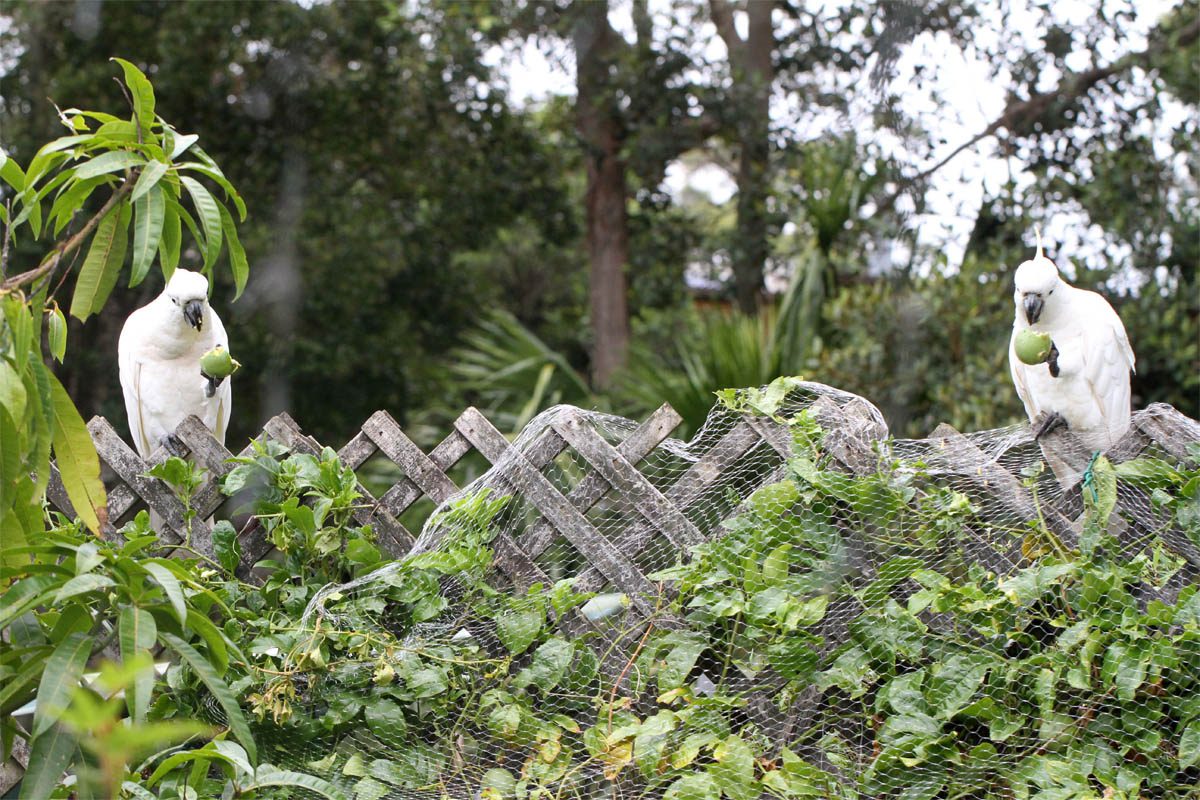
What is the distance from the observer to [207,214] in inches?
59.7

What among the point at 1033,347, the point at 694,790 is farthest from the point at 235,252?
the point at 1033,347

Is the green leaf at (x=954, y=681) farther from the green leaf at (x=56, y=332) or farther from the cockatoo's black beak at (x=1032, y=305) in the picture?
the green leaf at (x=56, y=332)

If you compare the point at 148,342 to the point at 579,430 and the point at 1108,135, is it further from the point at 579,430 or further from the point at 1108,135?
the point at 1108,135

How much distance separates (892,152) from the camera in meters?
5.24

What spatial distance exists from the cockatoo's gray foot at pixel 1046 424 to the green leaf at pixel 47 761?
1.53m

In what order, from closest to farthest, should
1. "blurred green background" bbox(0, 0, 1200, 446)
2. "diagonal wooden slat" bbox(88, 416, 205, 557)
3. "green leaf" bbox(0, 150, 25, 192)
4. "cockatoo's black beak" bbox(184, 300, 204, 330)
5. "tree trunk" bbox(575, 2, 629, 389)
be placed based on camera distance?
"green leaf" bbox(0, 150, 25, 192), "diagonal wooden slat" bbox(88, 416, 205, 557), "cockatoo's black beak" bbox(184, 300, 204, 330), "blurred green background" bbox(0, 0, 1200, 446), "tree trunk" bbox(575, 2, 629, 389)

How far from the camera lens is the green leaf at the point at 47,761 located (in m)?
1.25

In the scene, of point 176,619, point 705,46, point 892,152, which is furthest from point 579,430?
point 705,46

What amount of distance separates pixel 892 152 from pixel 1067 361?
3026 millimetres

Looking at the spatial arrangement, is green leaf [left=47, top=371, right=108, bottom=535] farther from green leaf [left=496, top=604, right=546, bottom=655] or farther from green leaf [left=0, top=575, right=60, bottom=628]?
green leaf [left=496, top=604, right=546, bottom=655]

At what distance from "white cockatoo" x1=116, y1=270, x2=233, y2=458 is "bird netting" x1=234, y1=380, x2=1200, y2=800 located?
107 centimetres

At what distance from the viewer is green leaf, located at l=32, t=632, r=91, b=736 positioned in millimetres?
1210

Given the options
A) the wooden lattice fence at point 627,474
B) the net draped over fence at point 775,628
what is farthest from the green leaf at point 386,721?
the wooden lattice fence at point 627,474

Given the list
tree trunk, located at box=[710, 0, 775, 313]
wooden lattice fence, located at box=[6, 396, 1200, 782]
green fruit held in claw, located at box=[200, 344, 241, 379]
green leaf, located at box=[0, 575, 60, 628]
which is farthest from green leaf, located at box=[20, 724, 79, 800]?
tree trunk, located at box=[710, 0, 775, 313]
